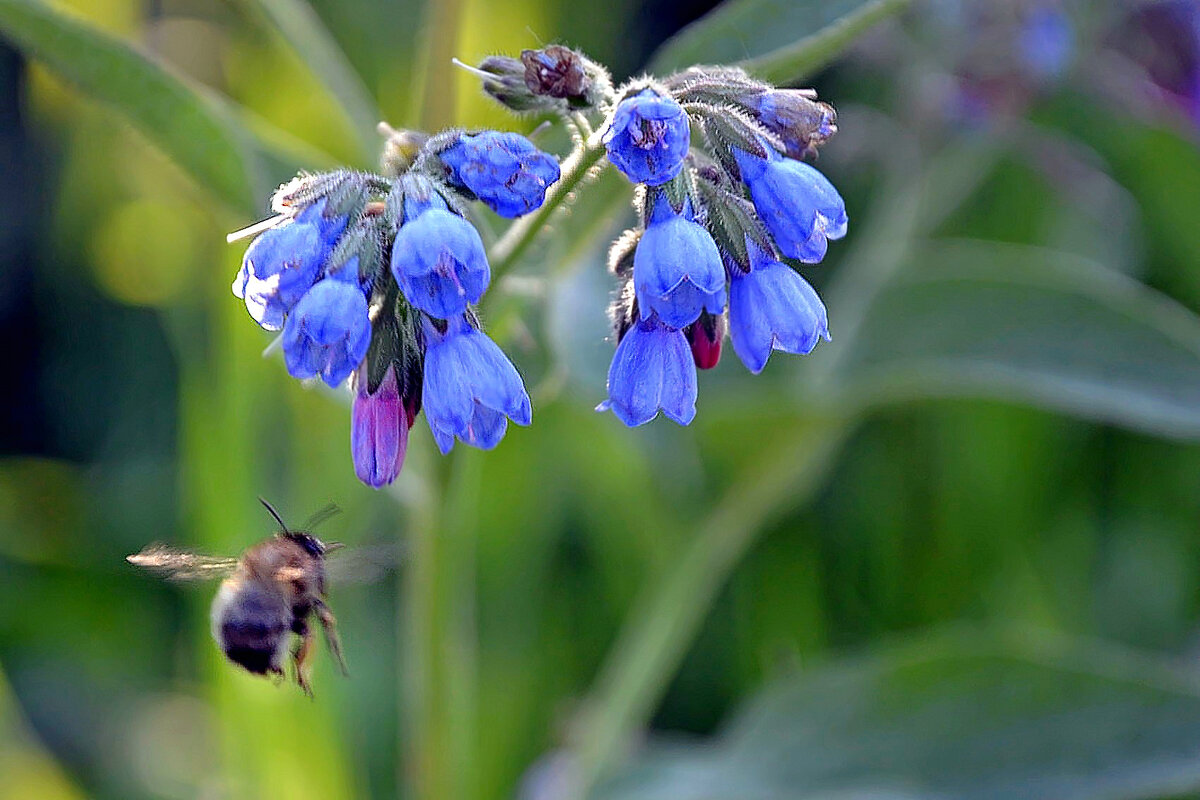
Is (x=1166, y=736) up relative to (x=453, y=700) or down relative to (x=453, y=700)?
up

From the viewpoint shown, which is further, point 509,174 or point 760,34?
point 760,34

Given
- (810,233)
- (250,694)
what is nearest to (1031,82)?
(810,233)

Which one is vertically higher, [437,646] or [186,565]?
[186,565]

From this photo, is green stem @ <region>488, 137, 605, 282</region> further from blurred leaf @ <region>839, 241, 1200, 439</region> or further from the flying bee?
blurred leaf @ <region>839, 241, 1200, 439</region>

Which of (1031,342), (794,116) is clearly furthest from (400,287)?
(1031,342)

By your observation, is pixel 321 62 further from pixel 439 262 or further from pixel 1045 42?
pixel 1045 42

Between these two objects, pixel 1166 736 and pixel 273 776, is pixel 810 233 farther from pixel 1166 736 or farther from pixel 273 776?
pixel 273 776

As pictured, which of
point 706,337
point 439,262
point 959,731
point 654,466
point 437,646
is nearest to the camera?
point 439,262
